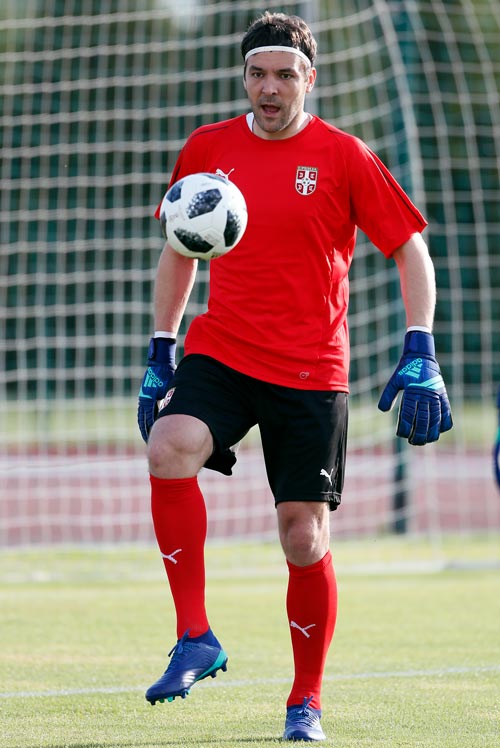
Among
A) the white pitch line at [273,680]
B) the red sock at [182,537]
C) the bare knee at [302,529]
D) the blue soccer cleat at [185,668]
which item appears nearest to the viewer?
the blue soccer cleat at [185,668]

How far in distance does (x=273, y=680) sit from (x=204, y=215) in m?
2.11

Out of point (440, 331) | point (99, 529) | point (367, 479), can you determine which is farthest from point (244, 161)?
point (440, 331)

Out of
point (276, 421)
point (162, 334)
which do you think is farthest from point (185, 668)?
point (162, 334)

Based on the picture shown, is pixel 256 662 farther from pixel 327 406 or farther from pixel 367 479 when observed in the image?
pixel 367 479

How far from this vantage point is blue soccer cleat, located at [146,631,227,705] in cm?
396

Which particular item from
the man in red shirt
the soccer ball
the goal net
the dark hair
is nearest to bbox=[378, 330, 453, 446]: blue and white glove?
the man in red shirt

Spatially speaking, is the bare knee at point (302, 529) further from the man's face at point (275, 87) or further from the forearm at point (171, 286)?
the man's face at point (275, 87)

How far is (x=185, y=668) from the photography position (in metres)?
4.04

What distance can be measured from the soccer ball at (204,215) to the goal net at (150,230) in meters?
5.74

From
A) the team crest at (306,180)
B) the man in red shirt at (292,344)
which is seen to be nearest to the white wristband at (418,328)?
the man in red shirt at (292,344)

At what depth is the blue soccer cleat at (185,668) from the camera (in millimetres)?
3957

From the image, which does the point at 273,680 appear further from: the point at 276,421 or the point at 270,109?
the point at 270,109

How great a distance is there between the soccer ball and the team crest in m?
0.24

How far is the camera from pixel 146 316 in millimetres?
19719
